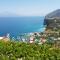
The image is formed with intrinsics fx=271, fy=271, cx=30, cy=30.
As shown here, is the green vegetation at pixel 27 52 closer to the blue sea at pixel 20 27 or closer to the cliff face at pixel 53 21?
the blue sea at pixel 20 27

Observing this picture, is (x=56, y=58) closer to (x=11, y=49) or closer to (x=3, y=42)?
(x=11, y=49)

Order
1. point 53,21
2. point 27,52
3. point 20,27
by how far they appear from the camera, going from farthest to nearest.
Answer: point 20,27
point 53,21
point 27,52

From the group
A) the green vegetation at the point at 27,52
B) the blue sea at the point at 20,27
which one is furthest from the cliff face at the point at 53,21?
the green vegetation at the point at 27,52

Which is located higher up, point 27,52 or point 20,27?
point 27,52

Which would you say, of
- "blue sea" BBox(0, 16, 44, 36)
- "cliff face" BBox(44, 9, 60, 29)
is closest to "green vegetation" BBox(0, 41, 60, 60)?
"blue sea" BBox(0, 16, 44, 36)

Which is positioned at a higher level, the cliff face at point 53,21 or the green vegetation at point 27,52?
the green vegetation at point 27,52

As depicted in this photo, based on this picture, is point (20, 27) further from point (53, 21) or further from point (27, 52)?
point (27, 52)

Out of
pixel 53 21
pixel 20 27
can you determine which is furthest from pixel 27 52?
pixel 20 27

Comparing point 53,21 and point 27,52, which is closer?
point 27,52

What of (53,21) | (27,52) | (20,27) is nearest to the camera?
(27,52)
